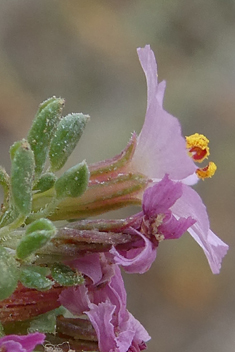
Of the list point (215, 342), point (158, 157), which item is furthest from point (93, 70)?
point (158, 157)

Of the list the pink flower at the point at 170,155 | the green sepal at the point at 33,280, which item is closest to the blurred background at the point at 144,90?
the pink flower at the point at 170,155

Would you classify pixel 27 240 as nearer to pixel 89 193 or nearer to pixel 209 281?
pixel 89 193

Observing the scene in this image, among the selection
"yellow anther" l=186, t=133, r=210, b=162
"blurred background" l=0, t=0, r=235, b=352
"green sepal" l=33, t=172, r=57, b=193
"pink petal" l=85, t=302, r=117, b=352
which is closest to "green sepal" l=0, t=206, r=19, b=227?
"green sepal" l=33, t=172, r=57, b=193

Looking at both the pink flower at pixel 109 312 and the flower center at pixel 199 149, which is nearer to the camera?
the pink flower at pixel 109 312

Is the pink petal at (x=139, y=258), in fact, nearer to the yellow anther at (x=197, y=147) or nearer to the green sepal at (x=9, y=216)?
the green sepal at (x=9, y=216)

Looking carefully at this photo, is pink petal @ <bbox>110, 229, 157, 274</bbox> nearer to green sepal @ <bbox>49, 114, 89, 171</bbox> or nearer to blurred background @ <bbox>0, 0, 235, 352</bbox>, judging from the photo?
green sepal @ <bbox>49, 114, 89, 171</bbox>

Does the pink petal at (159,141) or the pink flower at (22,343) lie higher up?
the pink petal at (159,141)
